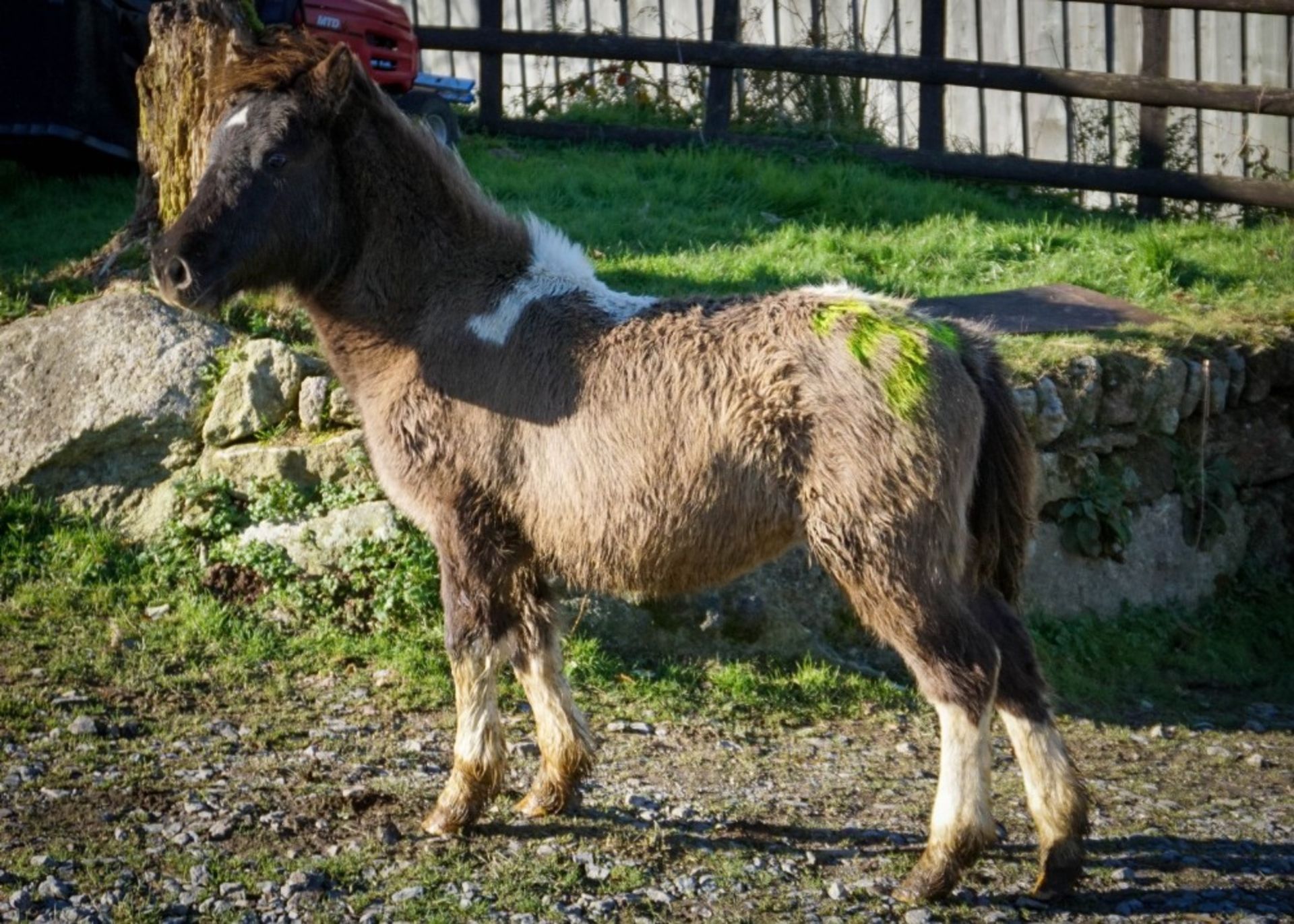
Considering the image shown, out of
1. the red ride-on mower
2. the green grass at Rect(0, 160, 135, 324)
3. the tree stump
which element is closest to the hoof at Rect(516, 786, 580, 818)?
the tree stump

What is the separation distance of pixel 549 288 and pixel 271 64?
127 cm

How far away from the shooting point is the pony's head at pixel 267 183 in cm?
493

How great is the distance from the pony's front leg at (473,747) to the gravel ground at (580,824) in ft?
0.33

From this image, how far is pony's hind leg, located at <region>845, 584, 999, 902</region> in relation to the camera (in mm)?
4594

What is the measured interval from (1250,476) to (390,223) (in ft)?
18.5

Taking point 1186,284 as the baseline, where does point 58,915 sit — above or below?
below

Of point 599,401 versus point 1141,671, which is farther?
point 1141,671

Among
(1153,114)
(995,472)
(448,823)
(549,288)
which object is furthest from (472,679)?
(1153,114)

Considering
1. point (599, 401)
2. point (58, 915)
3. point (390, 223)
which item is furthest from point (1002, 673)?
point (58, 915)

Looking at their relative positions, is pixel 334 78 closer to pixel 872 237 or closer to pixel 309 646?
pixel 309 646

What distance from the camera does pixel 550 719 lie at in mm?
5301

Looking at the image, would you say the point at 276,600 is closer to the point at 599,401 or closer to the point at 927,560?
the point at 599,401

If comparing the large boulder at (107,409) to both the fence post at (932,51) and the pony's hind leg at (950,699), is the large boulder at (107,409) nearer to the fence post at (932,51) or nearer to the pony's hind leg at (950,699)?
the pony's hind leg at (950,699)

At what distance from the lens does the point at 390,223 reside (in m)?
5.30
